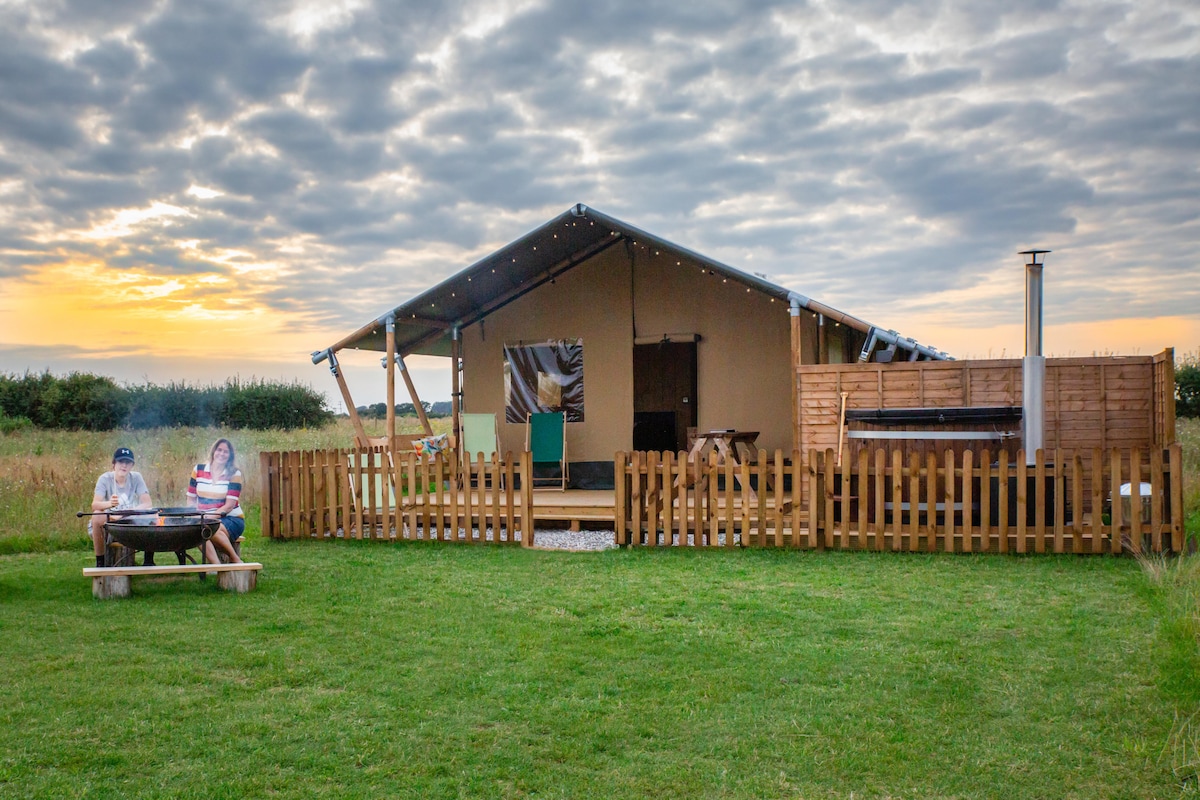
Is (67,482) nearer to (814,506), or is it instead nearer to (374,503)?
(374,503)

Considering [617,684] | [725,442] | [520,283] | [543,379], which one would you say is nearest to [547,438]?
[543,379]

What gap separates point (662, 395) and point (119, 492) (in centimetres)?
935

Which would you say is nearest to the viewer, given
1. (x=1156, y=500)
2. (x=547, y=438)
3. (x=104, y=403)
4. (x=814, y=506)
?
(x=1156, y=500)

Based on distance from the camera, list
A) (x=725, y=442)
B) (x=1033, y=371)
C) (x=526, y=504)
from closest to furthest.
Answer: (x=526, y=504)
(x=1033, y=371)
(x=725, y=442)

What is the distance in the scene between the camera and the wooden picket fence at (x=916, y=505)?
332 inches

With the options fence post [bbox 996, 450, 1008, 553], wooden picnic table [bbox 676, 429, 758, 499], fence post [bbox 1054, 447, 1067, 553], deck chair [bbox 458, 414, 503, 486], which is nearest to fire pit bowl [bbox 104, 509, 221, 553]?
wooden picnic table [bbox 676, 429, 758, 499]

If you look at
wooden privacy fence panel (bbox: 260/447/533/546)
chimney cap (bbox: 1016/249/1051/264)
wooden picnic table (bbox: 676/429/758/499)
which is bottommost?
wooden privacy fence panel (bbox: 260/447/533/546)

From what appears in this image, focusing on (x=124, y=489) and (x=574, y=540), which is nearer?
(x=124, y=489)

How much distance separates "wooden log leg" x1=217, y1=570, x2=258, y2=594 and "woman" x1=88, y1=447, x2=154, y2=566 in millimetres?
980

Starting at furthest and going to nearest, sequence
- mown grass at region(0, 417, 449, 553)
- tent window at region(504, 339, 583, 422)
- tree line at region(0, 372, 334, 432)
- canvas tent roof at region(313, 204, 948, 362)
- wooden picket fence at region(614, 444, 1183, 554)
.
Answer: tree line at region(0, 372, 334, 432)
tent window at region(504, 339, 583, 422)
canvas tent roof at region(313, 204, 948, 362)
mown grass at region(0, 417, 449, 553)
wooden picket fence at region(614, 444, 1183, 554)

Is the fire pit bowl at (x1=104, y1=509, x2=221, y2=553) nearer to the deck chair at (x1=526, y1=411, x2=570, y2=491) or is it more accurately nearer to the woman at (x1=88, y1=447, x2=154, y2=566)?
the woman at (x1=88, y1=447, x2=154, y2=566)

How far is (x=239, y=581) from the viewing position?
7.30m

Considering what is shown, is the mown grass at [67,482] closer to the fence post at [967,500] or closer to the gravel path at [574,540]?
the gravel path at [574,540]

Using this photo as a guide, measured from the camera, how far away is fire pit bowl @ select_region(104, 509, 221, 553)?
23.0ft
